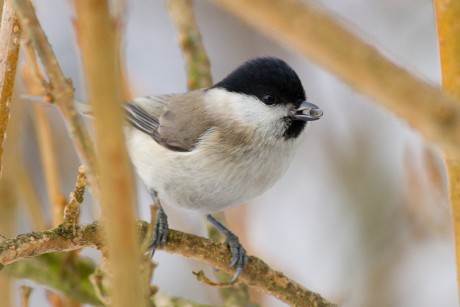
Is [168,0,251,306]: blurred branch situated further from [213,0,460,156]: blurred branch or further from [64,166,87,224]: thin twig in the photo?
[213,0,460,156]: blurred branch

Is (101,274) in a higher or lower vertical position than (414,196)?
lower

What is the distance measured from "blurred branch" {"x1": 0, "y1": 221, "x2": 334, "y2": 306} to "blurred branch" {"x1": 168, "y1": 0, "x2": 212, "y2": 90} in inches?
29.6

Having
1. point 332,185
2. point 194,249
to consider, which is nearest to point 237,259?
point 194,249

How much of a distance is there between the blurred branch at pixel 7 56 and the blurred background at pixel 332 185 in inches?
33.3

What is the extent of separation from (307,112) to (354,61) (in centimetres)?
106

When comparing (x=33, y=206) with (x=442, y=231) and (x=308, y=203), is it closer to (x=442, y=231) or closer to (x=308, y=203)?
(x=442, y=231)

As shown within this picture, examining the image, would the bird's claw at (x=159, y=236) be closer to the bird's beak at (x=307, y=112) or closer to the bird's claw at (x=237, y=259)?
the bird's claw at (x=237, y=259)

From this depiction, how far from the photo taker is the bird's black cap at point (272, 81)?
157 centimetres

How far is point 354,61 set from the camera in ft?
1.66

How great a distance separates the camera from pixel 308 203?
289 centimetres

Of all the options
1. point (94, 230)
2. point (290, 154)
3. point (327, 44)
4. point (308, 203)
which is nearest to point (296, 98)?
point (290, 154)

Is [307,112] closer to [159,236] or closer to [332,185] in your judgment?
[159,236]

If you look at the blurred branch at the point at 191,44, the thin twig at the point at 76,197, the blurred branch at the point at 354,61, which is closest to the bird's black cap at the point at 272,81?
the blurred branch at the point at 191,44

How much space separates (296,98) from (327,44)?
1.10 metres
